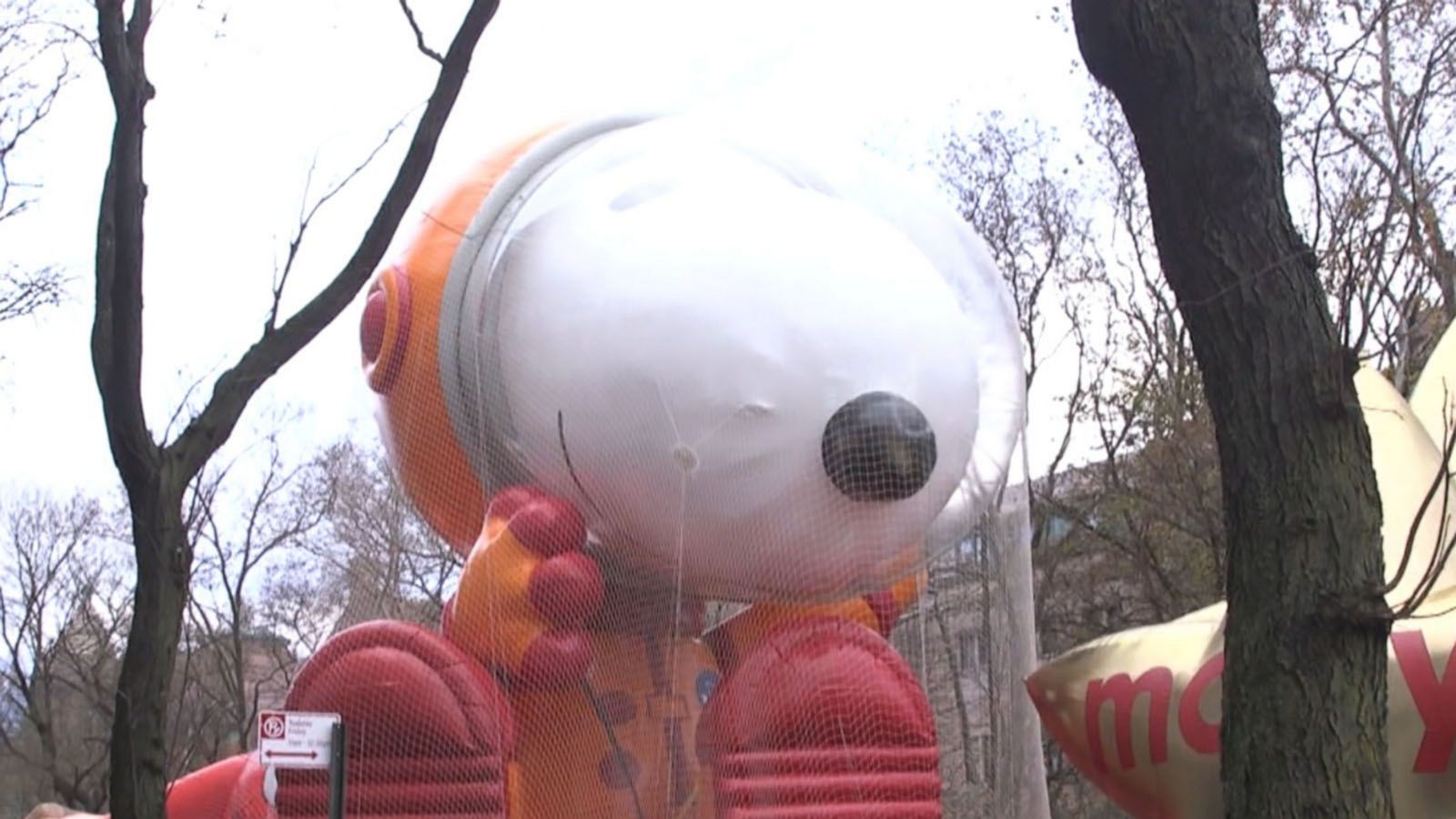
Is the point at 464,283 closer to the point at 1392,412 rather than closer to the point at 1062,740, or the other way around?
the point at 1062,740

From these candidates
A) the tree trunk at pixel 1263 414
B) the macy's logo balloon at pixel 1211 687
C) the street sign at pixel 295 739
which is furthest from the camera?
the macy's logo balloon at pixel 1211 687

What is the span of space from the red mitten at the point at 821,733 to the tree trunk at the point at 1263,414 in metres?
1.45

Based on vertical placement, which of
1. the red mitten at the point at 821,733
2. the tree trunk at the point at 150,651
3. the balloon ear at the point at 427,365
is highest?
the balloon ear at the point at 427,365

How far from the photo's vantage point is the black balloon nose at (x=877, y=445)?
4488 millimetres

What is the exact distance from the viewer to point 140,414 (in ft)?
20.0

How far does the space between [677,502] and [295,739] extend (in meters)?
1.28

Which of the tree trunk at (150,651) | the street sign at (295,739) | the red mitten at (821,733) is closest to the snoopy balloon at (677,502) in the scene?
the red mitten at (821,733)

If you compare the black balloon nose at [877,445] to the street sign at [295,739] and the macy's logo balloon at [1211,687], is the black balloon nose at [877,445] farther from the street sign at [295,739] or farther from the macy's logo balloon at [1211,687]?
the street sign at [295,739]

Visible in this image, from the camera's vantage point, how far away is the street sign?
174 inches

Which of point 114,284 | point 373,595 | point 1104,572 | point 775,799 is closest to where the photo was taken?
point 775,799

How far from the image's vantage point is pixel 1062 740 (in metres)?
5.45

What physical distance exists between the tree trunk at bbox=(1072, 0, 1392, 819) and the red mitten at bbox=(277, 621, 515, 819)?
2.15m

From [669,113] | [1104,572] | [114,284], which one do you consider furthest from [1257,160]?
[1104,572]

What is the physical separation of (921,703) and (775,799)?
1.97 feet
